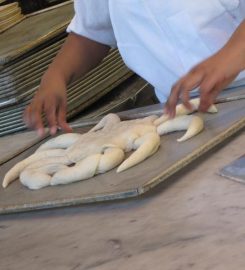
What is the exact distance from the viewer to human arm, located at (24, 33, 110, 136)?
129cm

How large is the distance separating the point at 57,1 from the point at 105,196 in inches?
74.9

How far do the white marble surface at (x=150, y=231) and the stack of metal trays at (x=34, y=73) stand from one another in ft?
2.68

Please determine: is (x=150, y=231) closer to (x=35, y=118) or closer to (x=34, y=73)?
(x=35, y=118)

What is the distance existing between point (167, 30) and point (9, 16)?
1.13 m

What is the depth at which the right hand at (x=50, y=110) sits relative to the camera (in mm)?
1271

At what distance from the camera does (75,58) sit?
147cm

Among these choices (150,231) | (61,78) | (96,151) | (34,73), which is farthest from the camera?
(34,73)

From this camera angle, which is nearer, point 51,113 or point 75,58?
point 51,113

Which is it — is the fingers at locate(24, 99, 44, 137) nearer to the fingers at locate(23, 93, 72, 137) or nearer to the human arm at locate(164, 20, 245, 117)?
the fingers at locate(23, 93, 72, 137)

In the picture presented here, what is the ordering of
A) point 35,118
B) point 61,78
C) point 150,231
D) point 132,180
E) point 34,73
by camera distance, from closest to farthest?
point 150,231 < point 132,180 < point 35,118 < point 61,78 < point 34,73

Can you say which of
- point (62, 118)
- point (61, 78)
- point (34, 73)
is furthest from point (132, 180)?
point (34, 73)

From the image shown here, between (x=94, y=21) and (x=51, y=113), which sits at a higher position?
(x=94, y=21)

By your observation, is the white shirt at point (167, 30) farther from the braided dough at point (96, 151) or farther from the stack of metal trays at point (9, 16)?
the stack of metal trays at point (9, 16)

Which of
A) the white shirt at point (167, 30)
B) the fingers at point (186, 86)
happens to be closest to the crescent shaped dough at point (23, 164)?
the fingers at point (186, 86)
